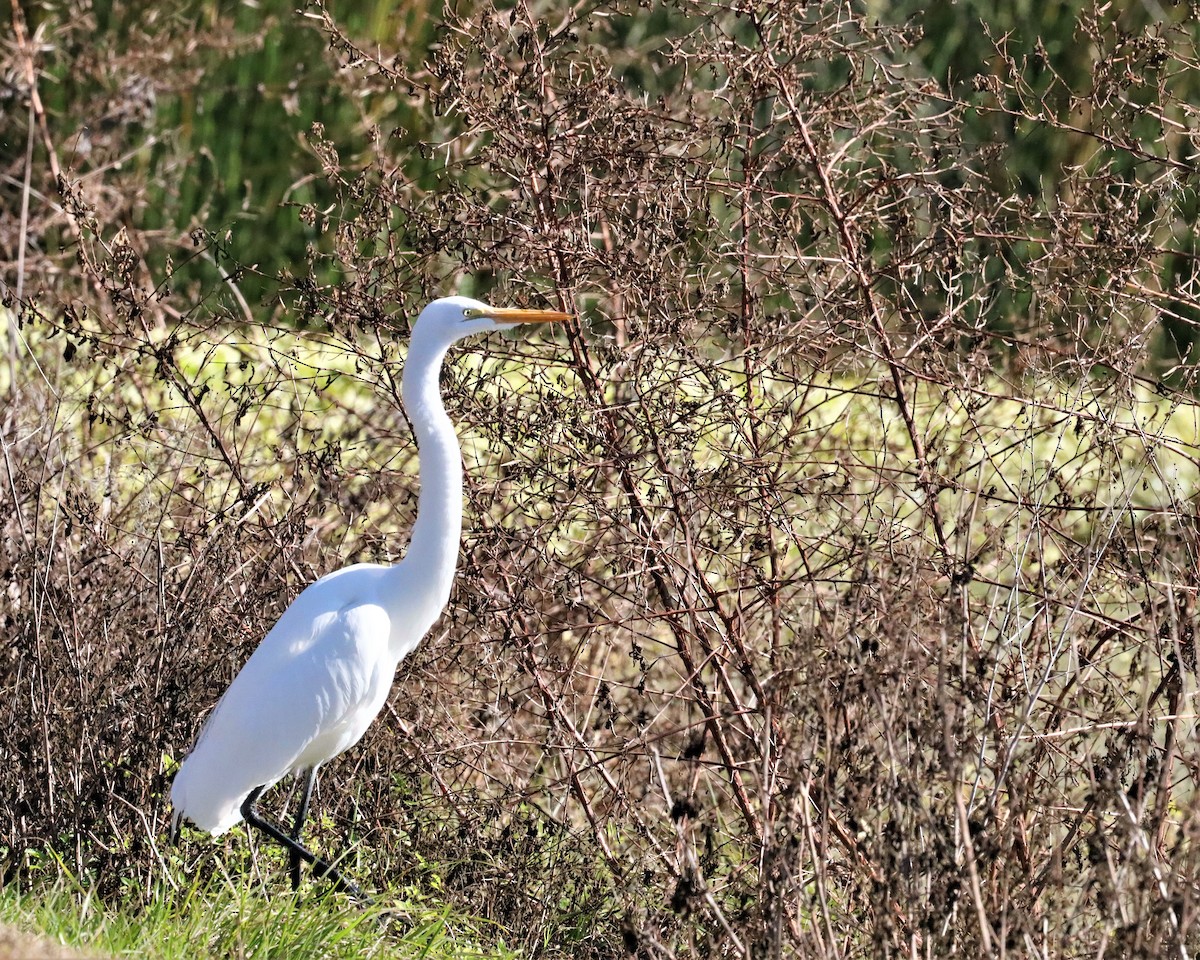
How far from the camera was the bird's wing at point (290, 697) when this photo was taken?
160 inches

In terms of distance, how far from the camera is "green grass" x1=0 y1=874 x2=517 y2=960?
11.2ft

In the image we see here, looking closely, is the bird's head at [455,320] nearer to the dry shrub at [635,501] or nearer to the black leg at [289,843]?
the dry shrub at [635,501]

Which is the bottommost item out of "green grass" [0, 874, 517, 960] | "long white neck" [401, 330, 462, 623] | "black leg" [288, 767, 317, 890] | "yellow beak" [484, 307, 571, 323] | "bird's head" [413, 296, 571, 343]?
"black leg" [288, 767, 317, 890]

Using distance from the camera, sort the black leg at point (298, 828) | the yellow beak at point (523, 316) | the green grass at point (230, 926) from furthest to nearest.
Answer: the black leg at point (298, 828) → the yellow beak at point (523, 316) → the green grass at point (230, 926)

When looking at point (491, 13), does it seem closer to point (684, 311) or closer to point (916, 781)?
point (684, 311)

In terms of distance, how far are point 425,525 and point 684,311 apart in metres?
0.94

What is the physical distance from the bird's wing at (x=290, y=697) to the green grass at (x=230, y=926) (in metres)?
0.29

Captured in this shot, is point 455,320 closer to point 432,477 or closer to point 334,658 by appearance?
point 432,477

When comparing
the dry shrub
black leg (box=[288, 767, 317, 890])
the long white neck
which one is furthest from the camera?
black leg (box=[288, 767, 317, 890])

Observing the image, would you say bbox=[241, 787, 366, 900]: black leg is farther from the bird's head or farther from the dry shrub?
the bird's head

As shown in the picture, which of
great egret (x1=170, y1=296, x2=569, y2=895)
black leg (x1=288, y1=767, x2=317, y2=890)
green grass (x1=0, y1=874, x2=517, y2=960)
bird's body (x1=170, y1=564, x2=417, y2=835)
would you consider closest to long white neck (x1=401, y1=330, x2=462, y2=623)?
great egret (x1=170, y1=296, x2=569, y2=895)

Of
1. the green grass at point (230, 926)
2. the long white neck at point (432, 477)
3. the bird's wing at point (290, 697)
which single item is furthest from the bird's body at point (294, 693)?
the green grass at point (230, 926)

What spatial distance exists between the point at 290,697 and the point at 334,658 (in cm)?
16

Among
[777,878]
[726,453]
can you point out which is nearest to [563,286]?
[726,453]
